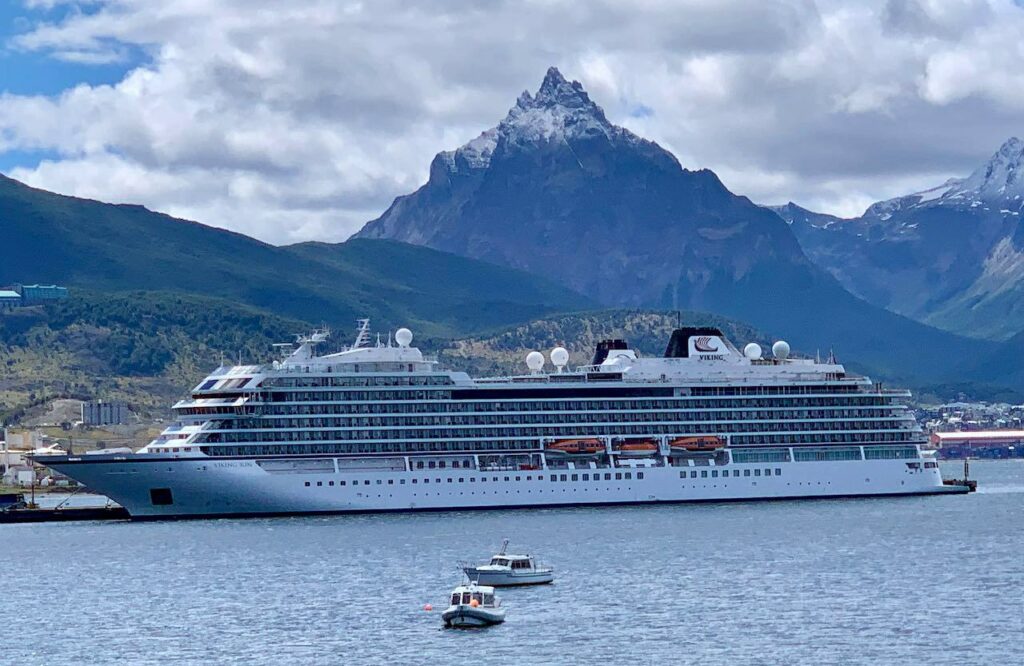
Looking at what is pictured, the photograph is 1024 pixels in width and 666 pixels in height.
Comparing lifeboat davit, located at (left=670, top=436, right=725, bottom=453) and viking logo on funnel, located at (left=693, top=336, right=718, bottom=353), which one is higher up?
viking logo on funnel, located at (left=693, top=336, right=718, bottom=353)

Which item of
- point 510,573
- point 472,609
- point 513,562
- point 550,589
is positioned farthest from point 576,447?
point 472,609

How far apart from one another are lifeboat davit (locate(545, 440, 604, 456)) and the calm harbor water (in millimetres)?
4901

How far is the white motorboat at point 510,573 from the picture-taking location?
302ft

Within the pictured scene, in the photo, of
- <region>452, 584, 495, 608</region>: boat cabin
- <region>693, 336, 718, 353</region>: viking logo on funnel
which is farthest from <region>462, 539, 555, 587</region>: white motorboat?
<region>693, 336, 718, 353</region>: viking logo on funnel

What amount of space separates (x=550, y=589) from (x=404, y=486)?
41.5m

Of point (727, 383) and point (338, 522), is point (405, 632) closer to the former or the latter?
point (338, 522)

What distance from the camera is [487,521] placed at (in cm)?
12562

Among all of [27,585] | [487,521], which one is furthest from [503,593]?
[487,521]

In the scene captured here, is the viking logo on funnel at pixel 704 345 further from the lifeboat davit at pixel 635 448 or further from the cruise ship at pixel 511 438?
the lifeboat davit at pixel 635 448

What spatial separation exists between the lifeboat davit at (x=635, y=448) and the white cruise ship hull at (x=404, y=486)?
1236mm

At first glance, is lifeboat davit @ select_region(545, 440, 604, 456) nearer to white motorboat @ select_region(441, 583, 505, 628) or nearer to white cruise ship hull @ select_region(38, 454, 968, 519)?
white cruise ship hull @ select_region(38, 454, 968, 519)

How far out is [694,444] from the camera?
140 meters

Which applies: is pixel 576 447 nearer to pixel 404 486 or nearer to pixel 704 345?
pixel 404 486

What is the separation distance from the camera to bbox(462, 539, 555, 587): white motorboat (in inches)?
3622
